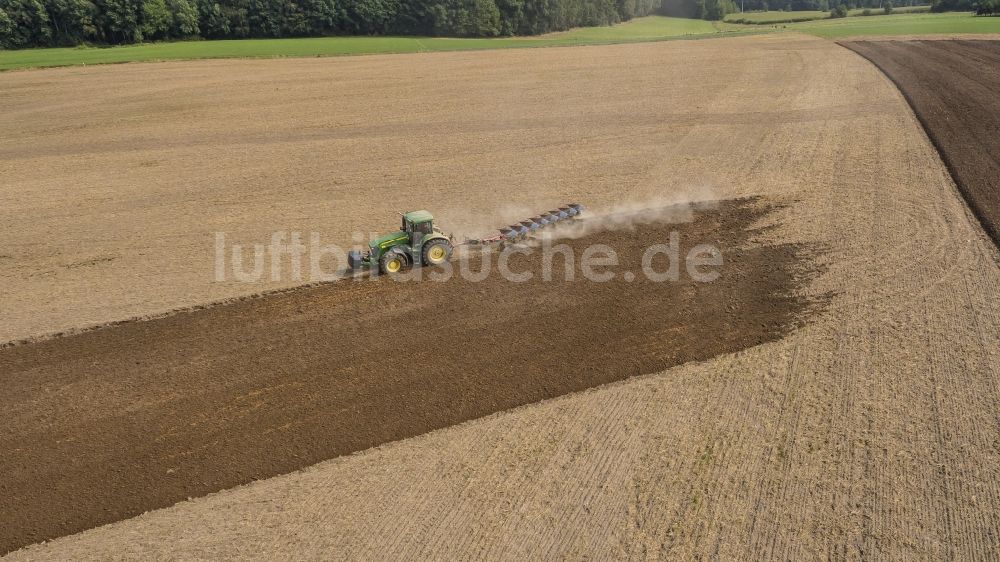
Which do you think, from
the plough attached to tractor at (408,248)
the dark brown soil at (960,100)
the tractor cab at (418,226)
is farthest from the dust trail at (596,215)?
the dark brown soil at (960,100)

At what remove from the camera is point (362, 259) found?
20.6 m

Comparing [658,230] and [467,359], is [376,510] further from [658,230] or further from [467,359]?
[658,230]

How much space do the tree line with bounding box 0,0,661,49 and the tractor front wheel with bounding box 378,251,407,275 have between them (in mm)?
82389

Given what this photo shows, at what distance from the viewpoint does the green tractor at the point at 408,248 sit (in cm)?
2028

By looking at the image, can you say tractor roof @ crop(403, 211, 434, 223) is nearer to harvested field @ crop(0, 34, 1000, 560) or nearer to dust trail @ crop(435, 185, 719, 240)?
harvested field @ crop(0, 34, 1000, 560)

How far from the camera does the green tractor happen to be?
20281 millimetres

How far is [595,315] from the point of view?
18.1 metres

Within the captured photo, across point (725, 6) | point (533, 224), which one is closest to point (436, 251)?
point (533, 224)

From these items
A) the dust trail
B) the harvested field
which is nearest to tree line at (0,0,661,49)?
the harvested field

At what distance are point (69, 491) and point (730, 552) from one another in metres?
12.1

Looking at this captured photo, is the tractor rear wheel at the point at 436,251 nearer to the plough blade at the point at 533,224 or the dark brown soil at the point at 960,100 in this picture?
the plough blade at the point at 533,224

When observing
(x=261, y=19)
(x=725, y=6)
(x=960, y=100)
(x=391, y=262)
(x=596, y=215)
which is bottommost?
(x=596, y=215)

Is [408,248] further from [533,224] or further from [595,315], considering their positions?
[595,315]

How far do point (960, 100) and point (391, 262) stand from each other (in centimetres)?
4328
